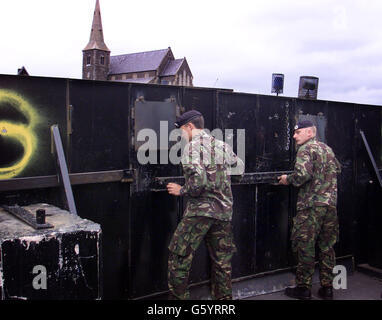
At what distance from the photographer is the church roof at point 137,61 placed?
68500 millimetres

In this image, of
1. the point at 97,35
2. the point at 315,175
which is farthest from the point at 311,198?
the point at 97,35

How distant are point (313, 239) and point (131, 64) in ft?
231

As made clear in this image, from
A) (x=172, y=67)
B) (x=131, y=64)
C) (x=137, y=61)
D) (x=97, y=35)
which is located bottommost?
(x=172, y=67)

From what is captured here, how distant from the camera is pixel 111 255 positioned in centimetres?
397

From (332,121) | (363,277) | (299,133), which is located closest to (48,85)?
(299,133)

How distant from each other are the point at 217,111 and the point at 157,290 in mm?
2040

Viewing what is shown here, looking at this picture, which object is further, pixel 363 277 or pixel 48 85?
pixel 363 277

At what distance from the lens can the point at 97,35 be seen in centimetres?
7175

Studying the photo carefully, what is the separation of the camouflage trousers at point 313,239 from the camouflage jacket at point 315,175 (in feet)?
0.37

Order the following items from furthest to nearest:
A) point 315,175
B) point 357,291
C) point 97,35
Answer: point 97,35, point 357,291, point 315,175

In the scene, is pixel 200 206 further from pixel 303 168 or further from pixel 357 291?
pixel 357 291

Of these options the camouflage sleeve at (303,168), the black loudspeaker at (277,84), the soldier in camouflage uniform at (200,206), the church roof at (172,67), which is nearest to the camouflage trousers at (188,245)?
the soldier in camouflage uniform at (200,206)

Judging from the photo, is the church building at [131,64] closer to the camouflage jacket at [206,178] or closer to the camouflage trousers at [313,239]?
the camouflage trousers at [313,239]

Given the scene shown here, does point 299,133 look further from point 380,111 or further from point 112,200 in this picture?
point 380,111
